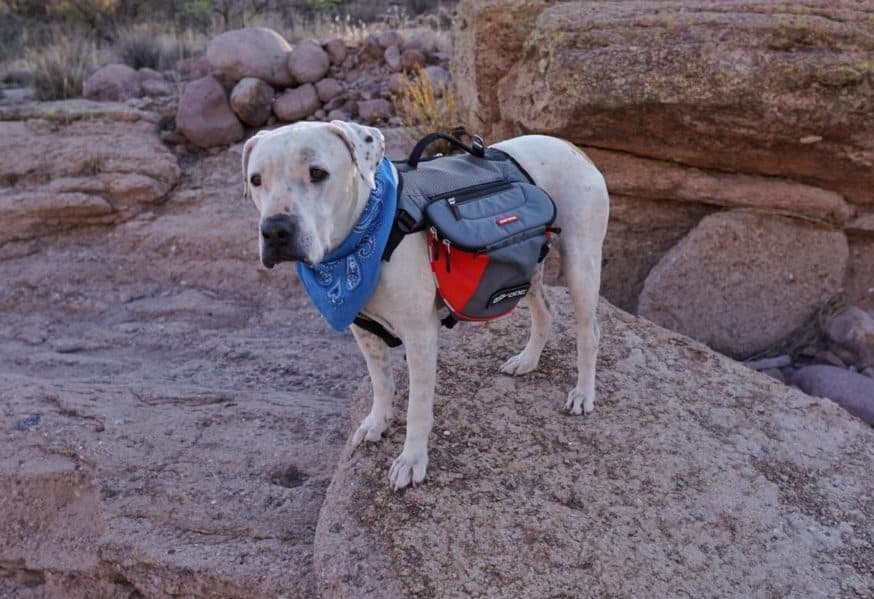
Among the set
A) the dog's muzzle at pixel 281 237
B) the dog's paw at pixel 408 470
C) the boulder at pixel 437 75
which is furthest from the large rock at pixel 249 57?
the dog's muzzle at pixel 281 237

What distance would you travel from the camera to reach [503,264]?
3396 mm

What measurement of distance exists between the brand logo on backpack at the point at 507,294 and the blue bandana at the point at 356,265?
1.95 ft

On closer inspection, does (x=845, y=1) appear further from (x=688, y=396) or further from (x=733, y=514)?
(x=733, y=514)

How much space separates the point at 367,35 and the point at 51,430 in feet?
27.5

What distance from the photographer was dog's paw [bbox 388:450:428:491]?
3.46 meters

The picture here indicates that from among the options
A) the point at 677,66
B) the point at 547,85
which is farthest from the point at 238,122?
the point at 677,66

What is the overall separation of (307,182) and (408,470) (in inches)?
54.3

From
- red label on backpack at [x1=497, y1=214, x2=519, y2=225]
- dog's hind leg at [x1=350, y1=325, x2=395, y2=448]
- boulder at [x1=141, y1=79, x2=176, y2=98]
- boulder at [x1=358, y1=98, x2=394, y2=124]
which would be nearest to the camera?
red label on backpack at [x1=497, y1=214, x2=519, y2=225]

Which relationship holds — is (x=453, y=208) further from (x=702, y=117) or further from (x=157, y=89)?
(x=157, y=89)

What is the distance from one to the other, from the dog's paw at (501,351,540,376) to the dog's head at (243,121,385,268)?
1.62m

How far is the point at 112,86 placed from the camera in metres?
10.9

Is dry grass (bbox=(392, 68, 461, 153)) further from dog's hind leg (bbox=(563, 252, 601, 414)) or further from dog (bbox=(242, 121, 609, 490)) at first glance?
dog's hind leg (bbox=(563, 252, 601, 414))

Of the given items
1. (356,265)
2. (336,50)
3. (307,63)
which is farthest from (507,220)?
(336,50)

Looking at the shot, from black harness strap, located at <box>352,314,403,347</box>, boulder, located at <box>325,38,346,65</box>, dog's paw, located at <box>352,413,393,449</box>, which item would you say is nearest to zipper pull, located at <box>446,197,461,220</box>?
black harness strap, located at <box>352,314,403,347</box>
